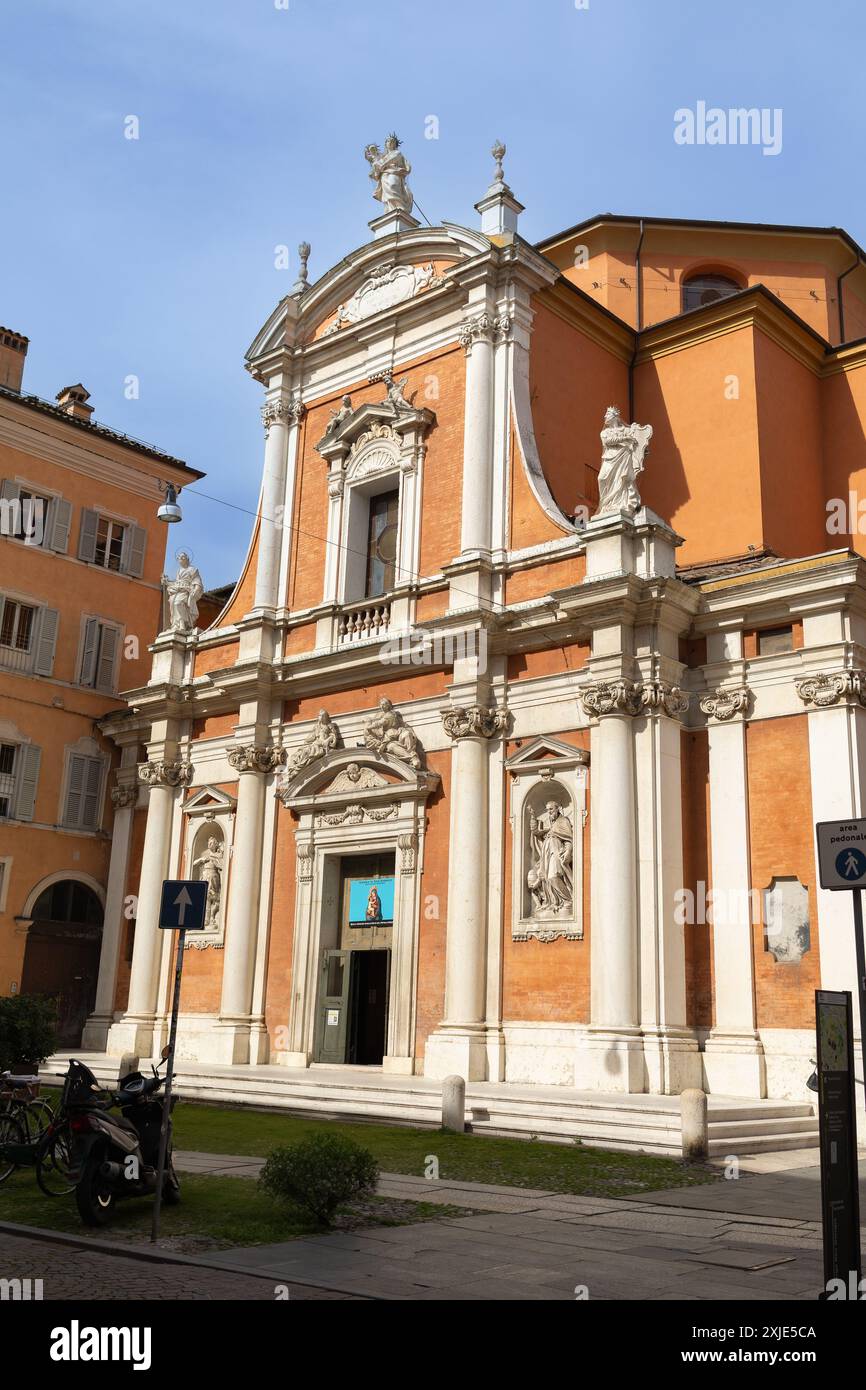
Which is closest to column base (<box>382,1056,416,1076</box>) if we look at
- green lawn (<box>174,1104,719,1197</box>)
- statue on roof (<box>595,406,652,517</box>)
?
green lawn (<box>174,1104,719,1197</box>)

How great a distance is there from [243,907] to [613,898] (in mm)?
7943

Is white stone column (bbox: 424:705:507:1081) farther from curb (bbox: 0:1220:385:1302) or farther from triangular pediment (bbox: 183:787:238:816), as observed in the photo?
curb (bbox: 0:1220:385:1302)

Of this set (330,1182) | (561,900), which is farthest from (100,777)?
(330,1182)

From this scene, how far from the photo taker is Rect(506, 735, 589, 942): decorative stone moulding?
721 inches

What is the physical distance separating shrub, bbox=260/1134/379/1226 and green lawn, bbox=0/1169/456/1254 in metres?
0.17

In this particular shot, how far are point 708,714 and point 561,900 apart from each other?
11.2 feet

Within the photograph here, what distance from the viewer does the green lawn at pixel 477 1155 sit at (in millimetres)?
11625

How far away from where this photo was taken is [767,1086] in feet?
53.6

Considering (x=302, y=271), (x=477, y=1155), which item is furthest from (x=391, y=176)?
(x=477, y=1155)

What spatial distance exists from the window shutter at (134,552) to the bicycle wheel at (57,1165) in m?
19.9

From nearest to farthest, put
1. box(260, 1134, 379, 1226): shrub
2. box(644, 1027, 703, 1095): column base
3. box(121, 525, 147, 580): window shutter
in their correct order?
box(260, 1134, 379, 1226): shrub
box(644, 1027, 703, 1095): column base
box(121, 525, 147, 580): window shutter
